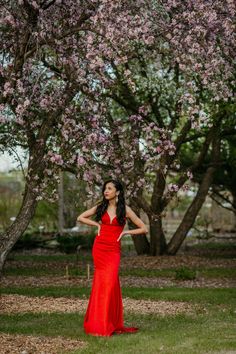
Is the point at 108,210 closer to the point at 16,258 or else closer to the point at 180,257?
the point at 180,257

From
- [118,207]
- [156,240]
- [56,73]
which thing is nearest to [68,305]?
[118,207]

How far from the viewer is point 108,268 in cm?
995

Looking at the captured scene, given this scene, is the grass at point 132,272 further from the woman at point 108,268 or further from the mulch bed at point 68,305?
the woman at point 108,268

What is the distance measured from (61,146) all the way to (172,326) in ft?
12.3

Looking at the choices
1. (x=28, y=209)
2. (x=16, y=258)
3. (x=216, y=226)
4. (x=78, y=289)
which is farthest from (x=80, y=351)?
(x=216, y=226)

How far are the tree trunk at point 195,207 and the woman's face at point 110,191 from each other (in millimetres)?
12650

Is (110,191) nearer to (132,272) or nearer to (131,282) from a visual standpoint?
(131,282)

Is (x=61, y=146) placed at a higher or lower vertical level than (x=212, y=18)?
lower

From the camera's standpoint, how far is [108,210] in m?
10.1

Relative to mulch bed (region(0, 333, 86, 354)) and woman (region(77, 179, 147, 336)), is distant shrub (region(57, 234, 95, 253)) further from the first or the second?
mulch bed (region(0, 333, 86, 354))

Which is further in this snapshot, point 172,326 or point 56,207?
point 56,207

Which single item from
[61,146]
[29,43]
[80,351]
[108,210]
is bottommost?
[80,351]

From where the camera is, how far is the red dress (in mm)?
9797

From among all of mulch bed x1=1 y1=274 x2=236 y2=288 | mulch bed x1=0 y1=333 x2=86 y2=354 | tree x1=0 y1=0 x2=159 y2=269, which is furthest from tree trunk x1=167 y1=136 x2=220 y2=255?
mulch bed x1=0 y1=333 x2=86 y2=354
